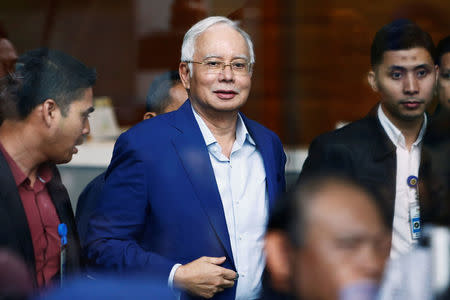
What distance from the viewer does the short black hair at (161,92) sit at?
10.0 feet

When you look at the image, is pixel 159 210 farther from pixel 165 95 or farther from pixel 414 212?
pixel 165 95

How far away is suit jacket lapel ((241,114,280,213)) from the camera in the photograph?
7.28 ft

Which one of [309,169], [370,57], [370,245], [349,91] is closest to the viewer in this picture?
[370,245]

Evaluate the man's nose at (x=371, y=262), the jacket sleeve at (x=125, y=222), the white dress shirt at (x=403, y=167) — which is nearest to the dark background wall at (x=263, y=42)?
the white dress shirt at (x=403, y=167)

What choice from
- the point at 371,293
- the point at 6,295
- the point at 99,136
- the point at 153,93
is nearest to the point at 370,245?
the point at 371,293

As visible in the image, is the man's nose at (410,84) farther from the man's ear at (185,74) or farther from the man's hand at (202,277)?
the man's hand at (202,277)

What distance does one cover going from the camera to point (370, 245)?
1253 millimetres

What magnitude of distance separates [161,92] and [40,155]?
1.17 m

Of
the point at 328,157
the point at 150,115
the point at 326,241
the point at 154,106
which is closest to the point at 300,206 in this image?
the point at 326,241

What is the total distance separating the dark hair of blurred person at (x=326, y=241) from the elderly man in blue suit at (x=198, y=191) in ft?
2.47

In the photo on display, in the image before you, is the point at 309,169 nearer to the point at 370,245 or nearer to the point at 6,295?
the point at 370,245

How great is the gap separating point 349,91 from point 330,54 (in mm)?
251

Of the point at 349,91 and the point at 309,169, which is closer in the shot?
the point at 309,169

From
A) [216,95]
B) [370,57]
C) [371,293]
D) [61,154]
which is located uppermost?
[370,57]
